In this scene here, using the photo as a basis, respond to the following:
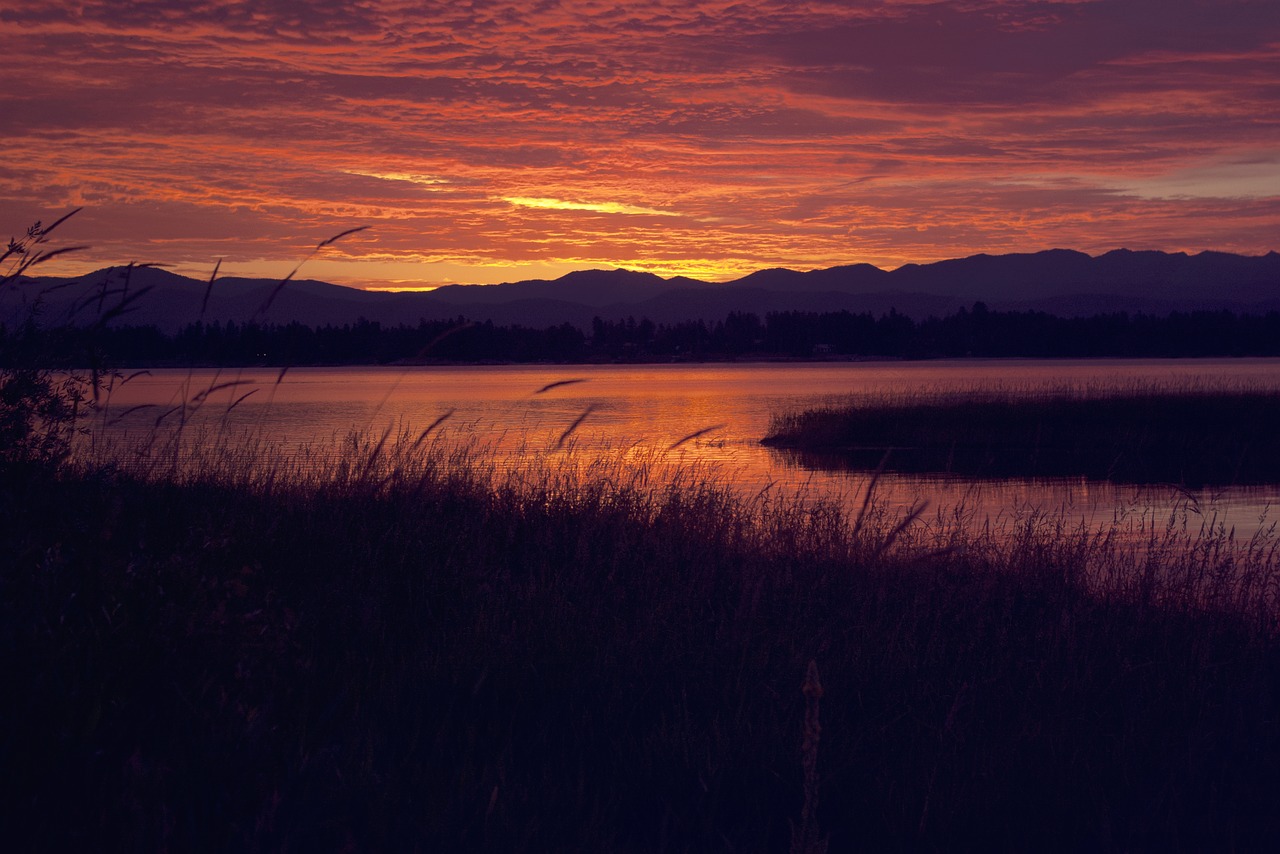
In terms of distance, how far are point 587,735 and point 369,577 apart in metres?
2.18

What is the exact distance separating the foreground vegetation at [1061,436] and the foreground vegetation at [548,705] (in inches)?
743

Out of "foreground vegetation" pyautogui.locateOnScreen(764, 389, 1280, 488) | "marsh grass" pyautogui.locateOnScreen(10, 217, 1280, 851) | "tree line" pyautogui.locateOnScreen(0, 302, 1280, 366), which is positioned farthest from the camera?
"tree line" pyautogui.locateOnScreen(0, 302, 1280, 366)

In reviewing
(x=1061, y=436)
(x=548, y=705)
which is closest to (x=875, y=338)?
(x=1061, y=436)

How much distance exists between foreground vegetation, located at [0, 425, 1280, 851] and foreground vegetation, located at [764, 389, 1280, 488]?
18873mm

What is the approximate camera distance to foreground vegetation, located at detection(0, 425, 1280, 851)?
326 centimetres

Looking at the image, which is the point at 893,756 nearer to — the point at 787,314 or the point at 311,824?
the point at 311,824

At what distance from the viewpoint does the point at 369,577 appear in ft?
19.5

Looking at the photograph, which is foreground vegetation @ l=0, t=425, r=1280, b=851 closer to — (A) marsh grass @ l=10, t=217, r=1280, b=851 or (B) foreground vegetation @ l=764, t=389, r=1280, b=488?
(A) marsh grass @ l=10, t=217, r=1280, b=851

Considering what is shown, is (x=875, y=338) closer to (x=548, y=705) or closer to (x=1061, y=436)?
(x=1061, y=436)

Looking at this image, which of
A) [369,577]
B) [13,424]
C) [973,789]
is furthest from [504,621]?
[13,424]

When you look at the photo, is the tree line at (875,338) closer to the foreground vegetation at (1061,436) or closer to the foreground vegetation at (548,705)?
the foreground vegetation at (1061,436)

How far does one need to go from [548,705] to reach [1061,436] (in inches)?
1166

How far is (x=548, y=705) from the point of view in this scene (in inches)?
182

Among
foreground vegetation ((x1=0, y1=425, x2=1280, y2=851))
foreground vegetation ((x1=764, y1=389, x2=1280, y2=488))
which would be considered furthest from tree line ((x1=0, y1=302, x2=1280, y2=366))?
foreground vegetation ((x1=0, y1=425, x2=1280, y2=851))
